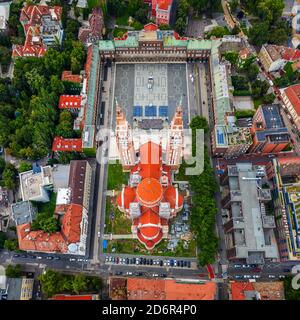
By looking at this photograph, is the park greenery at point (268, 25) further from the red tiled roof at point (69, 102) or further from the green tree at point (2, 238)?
the green tree at point (2, 238)

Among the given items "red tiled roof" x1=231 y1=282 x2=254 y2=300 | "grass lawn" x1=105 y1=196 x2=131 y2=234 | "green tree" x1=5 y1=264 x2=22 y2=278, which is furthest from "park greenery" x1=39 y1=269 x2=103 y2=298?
"red tiled roof" x1=231 y1=282 x2=254 y2=300

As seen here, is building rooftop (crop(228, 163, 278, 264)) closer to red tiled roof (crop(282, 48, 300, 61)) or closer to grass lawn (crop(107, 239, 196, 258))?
grass lawn (crop(107, 239, 196, 258))

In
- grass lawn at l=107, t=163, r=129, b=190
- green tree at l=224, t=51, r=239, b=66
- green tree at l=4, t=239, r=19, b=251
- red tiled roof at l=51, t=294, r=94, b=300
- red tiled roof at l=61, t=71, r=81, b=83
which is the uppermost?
green tree at l=224, t=51, r=239, b=66

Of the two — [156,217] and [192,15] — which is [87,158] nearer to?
[156,217]

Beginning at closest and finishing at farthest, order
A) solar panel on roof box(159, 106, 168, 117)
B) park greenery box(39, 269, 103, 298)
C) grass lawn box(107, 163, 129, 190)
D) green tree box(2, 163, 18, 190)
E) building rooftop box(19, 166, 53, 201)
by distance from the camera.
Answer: park greenery box(39, 269, 103, 298)
building rooftop box(19, 166, 53, 201)
green tree box(2, 163, 18, 190)
grass lawn box(107, 163, 129, 190)
solar panel on roof box(159, 106, 168, 117)

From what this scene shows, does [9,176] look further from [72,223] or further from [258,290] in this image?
[258,290]

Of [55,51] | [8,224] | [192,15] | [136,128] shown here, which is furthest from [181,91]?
[8,224]

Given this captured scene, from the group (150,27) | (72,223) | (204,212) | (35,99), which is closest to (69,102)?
(35,99)
